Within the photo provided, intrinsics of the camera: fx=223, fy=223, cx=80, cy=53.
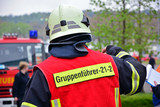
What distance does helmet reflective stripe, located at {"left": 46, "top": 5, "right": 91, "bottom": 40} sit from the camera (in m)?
1.84

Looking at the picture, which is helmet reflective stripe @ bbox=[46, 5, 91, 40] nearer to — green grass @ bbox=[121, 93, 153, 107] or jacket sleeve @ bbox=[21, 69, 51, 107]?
jacket sleeve @ bbox=[21, 69, 51, 107]

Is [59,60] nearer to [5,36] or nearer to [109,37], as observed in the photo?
[5,36]

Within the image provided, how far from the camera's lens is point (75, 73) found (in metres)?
1.76

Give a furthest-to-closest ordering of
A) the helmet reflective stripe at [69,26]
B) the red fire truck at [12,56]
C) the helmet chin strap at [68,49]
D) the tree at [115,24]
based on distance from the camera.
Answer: the tree at [115,24], the red fire truck at [12,56], the helmet reflective stripe at [69,26], the helmet chin strap at [68,49]

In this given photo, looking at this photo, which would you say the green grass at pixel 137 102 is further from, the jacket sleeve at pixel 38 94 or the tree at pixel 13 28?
the tree at pixel 13 28

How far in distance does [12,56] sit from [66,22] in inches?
234

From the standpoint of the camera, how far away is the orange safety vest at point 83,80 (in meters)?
1.68

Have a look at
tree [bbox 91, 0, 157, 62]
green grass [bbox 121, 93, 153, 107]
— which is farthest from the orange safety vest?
tree [bbox 91, 0, 157, 62]

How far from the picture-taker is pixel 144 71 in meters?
2.04

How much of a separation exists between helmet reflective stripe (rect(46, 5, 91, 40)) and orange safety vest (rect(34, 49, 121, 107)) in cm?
22

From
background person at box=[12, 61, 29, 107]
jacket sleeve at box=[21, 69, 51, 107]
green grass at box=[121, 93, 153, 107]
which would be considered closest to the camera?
jacket sleeve at box=[21, 69, 51, 107]

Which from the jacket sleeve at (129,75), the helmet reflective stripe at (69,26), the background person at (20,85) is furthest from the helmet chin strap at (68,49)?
the background person at (20,85)

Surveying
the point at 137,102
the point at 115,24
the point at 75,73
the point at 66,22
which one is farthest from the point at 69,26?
the point at 115,24

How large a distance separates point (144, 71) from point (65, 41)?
788 mm
